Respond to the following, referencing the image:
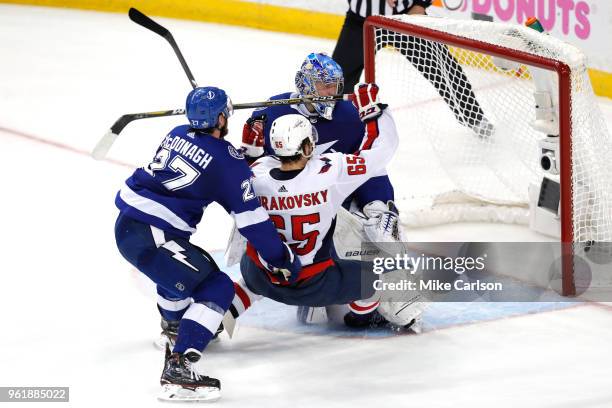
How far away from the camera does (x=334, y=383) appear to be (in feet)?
11.3

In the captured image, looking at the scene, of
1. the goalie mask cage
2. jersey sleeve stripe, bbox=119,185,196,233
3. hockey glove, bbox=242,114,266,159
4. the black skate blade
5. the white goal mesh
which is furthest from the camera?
the white goal mesh

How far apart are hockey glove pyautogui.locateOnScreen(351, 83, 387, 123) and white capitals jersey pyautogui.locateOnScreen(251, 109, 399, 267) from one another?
0.40 feet

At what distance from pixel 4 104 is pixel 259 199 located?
12.0ft

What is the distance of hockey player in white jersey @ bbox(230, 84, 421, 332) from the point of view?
11.5 feet

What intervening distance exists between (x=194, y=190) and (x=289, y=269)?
355 mm

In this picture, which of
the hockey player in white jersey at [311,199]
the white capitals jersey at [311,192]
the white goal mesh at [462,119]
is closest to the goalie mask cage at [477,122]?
the white goal mesh at [462,119]

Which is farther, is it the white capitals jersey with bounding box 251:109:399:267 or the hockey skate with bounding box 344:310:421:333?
the hockey skate with bounding box 344:310:421:333

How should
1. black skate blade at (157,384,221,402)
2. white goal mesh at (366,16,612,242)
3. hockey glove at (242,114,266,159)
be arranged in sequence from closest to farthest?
black skate blade at (157,384,221,402) < hockey glove at (242,114,266,159) < white goal mesh at (366,16,612,242)

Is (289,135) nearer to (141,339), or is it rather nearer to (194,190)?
(194,190)

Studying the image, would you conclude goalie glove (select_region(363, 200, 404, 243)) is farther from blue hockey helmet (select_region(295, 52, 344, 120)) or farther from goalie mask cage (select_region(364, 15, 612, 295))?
goalie mask cage (select_region(364, 15, 612, 295))

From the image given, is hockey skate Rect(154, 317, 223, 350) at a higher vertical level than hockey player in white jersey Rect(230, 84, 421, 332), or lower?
lower

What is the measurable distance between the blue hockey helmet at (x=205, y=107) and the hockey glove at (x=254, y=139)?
0.39 meters

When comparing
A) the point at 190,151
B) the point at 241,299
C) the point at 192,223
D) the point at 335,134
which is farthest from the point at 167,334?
the point at 335,134

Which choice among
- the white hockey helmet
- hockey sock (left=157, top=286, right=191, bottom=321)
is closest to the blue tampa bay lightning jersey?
the white hockey helmet
